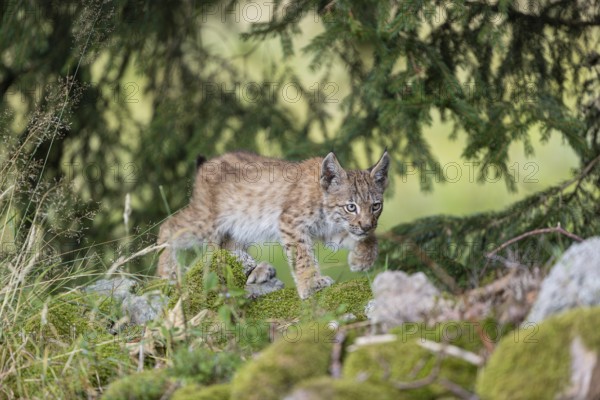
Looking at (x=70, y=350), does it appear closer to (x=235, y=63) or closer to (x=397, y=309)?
(x=397, y=309)

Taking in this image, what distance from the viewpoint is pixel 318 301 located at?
16.0 ft

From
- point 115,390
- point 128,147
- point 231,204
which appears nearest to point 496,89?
point 231,204

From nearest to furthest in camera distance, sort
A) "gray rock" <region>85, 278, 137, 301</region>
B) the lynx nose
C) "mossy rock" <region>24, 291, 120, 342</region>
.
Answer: "mossy rock" <region>24, 291, 120, 342</region>
"gray rock" <region>85, 278, 137, 301</region>
the lynx nose

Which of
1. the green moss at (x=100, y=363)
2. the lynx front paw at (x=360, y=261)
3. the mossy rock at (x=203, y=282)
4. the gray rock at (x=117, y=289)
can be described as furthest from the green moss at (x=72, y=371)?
the lynx front paw at (x=360, y=261)

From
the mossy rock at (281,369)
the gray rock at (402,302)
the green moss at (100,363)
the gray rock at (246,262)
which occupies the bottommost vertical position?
the green moss at (100,363)

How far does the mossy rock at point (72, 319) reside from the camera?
429cm

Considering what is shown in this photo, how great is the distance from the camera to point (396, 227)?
598 cm

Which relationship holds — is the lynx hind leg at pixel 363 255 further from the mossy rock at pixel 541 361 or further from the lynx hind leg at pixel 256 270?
the mossy rock at pixel 541 361

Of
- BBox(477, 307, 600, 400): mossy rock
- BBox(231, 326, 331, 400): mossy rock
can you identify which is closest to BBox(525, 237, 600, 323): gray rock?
BBox(477, 307, 600, 400): mossy rock

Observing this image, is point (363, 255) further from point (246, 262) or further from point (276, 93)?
point (276, 93)

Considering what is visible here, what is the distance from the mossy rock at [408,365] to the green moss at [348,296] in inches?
61.8

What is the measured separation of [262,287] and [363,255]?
71 centimetres

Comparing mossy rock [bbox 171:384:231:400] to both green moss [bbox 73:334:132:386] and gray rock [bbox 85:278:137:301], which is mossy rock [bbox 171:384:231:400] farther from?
gray rock [bbox 85:278:137:301]

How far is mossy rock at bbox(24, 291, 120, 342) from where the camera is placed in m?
4.29
